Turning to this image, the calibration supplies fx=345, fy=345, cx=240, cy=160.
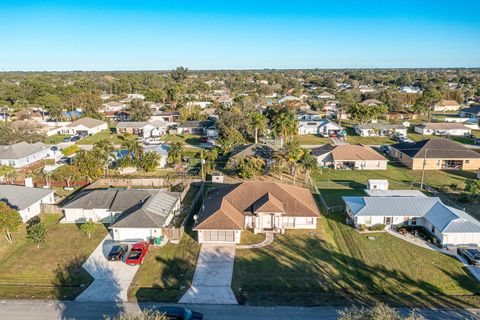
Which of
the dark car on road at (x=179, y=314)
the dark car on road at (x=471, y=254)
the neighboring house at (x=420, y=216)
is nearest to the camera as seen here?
the dark car on road at (x=179, y=314)

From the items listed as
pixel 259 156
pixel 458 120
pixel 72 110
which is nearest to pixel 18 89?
pixel 72 110

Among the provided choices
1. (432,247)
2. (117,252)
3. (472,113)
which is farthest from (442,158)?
(472,113)

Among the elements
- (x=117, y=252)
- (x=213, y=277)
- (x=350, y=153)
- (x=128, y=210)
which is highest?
(x=350, y=153)

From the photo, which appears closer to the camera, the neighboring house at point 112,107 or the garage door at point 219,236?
the garage door at point 219,236

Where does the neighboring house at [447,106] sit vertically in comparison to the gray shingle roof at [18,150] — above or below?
above

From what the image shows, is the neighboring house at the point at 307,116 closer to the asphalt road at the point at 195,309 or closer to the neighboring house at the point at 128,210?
the neighboring house at the point at 128,210

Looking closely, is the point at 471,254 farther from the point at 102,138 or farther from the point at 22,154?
the point at 102,138

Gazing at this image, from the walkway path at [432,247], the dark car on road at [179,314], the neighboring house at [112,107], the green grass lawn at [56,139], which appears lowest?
the walkway path at [432,247]

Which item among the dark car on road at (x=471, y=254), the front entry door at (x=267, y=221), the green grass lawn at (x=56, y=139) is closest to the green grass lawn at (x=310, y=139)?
the front entry door at (x=267, y=221)
